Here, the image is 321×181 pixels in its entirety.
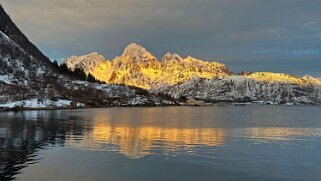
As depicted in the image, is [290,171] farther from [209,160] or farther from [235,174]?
[209,160]

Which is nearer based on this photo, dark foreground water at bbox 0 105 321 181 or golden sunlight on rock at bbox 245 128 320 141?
dark foreground water at bbox 0 105 321 181

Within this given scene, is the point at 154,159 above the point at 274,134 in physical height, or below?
below

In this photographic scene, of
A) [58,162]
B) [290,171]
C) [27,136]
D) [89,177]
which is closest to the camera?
[89,177]

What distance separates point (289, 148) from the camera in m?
61.3

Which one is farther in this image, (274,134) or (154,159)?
(274,134)

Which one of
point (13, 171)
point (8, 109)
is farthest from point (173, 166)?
point (8, 109)

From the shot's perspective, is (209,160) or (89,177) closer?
(89,177)

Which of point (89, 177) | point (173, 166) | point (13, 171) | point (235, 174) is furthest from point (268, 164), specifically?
point (13, 171)

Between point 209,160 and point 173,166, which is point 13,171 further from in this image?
point 209,160

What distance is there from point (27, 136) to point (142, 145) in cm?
2256

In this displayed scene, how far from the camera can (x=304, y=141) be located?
71688 millimetres

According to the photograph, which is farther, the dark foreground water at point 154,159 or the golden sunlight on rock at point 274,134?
the golden sunlight on rock at point 274,134

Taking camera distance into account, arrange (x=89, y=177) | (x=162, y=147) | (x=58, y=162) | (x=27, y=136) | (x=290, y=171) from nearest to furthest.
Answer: (x=89, y=177), (x=290, y=171), (x=58, y=162), (x=162, y=147), (x=27, y=136)

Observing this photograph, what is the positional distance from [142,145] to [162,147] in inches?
147
